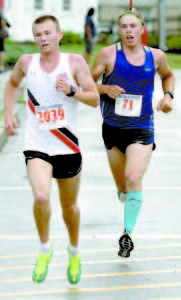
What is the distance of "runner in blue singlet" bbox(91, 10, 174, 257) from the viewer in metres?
5.67

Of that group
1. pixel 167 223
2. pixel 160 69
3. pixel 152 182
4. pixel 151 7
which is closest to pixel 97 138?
pixel 152 182

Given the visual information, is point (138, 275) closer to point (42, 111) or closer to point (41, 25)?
point (42, 111)

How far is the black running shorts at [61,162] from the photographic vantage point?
4.77 m

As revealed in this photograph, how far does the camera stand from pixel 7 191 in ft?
27.0

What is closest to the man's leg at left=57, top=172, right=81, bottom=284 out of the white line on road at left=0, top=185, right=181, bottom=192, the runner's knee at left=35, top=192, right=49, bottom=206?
the runner's knee at left=35, top=192, right=49, bottom=206

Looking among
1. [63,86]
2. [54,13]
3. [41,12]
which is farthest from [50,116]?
[41,12]

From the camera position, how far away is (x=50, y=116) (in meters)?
4.70

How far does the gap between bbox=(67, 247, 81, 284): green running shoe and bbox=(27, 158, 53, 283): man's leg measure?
0.19 meters

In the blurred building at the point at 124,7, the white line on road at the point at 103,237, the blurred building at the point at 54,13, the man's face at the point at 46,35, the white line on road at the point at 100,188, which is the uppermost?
the man's face at the point at 46,35

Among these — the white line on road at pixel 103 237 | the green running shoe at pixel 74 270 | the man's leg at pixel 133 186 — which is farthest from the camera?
the white line on road at pixel 103 237

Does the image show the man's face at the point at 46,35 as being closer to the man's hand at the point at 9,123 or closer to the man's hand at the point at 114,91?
the man's hand at the point at 9,123

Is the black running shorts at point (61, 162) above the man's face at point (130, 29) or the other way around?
the other way around

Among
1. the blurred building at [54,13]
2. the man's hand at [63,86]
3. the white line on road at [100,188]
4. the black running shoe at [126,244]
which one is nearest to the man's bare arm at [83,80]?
the man's hand at [63,86]

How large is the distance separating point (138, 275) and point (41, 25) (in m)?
1.85
